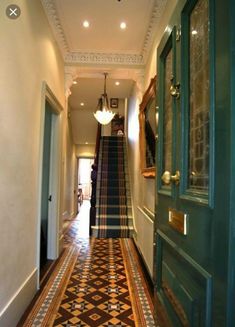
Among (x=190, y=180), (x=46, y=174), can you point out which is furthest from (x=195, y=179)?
(x=46, y=174)

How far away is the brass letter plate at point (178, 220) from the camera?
1.26 metres

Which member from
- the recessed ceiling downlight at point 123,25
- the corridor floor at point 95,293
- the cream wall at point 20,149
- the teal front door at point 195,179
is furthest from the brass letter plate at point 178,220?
the recessed ceiling downlight at point 123,25

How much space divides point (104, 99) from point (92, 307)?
4451 millimetres

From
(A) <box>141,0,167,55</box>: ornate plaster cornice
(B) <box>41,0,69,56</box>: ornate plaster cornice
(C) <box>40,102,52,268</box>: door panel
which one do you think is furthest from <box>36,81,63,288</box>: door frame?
(A) <box>141,0,167,55</box>: ornate plaster cornice

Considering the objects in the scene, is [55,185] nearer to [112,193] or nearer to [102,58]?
[102,58]

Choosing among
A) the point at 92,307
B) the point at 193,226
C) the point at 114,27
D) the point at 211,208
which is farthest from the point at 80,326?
the point at 114,27

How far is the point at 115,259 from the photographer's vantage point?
13.8ft

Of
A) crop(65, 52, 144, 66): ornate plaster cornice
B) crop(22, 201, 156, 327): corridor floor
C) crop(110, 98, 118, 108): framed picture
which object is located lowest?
crop(22, 201, 156, 327): corridor floor

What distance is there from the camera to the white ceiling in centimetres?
320

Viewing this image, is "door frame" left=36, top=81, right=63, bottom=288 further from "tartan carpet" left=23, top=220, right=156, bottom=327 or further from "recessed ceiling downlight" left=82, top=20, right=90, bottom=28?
"recessed ceiling downlight" left=82, top=20, right=90, bottom=28

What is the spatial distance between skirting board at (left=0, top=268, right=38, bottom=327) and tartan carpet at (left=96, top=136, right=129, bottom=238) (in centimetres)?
291

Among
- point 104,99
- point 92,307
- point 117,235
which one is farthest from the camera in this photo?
point 104,99

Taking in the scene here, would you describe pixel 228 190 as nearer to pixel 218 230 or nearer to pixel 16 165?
pixel 218 230

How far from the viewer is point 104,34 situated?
3852 mm
